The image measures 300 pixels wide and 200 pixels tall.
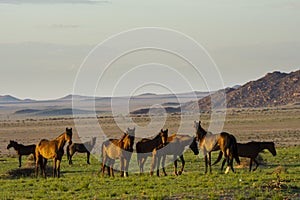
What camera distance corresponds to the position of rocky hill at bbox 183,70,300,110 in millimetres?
151875

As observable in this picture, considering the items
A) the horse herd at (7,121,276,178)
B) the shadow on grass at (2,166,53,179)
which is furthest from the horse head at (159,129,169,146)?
the shadow on grass at (2,166,53,179)

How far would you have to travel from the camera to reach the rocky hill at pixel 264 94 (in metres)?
152

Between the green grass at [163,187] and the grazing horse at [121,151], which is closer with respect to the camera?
the green grass at [163,187]

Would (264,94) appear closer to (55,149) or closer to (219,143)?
(219,143)

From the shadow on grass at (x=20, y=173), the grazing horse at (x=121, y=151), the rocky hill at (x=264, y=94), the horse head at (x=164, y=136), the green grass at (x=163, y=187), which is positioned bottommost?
the green grass at (x=163, y=187)

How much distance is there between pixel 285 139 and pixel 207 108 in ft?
293

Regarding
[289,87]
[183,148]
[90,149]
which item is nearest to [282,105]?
[289,87]

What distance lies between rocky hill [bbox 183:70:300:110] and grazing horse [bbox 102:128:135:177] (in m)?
124

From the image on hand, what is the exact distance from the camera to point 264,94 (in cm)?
15812

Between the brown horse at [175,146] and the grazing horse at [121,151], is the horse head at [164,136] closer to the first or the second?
the brown horse at [175,146]

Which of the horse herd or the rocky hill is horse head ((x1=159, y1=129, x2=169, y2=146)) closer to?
the horse herd


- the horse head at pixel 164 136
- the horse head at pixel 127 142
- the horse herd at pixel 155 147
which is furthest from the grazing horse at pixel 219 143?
the horse head at pixel 127 142

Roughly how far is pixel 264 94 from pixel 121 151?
5356 inches

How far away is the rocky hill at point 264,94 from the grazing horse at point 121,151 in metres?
124
